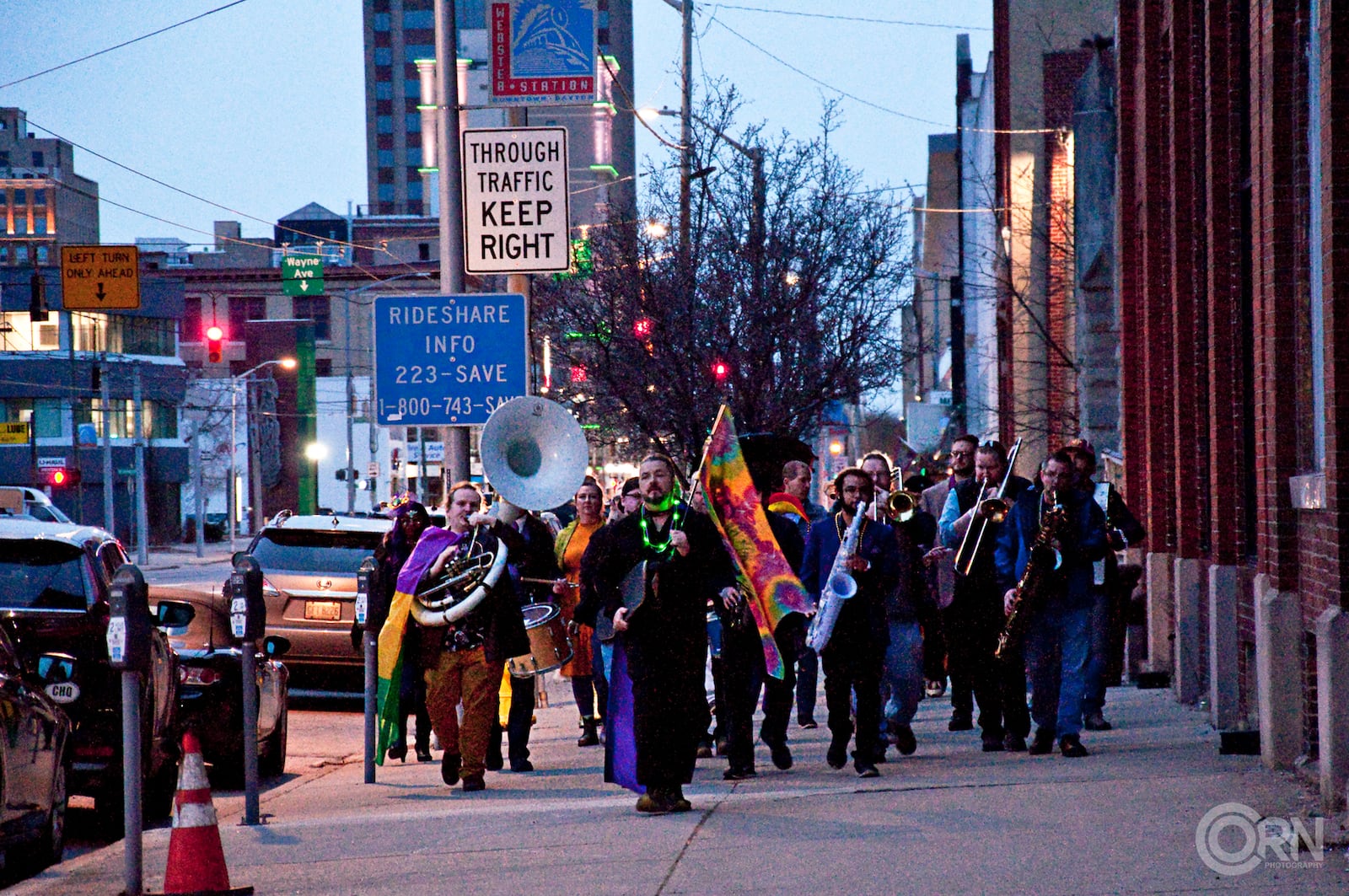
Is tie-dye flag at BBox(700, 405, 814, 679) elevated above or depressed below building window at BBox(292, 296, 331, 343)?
below

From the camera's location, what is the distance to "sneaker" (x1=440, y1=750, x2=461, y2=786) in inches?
436

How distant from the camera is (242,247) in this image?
112m

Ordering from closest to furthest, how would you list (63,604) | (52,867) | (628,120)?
(52,867), (63,604), (628,120)

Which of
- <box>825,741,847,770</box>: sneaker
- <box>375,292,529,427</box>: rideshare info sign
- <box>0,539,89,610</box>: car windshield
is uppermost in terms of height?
<box>375,292,529,427</box>: rideshare info sign

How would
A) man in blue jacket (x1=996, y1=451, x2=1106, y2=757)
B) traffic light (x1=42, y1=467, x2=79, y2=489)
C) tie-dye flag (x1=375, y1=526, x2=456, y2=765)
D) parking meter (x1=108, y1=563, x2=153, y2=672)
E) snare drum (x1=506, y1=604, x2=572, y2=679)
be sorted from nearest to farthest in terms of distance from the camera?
parking meter (x1=108, y1=563, x2=153, y2=672) < man in blue jacket (x1=996, y1=451, x2=1106, y2=757) < tie-dye flag (x1=375, y1=526, x2=456, y2=765) < snare drum (x1=506, y1=604, x2=572, y2=679) < traffic light (x1=42, y1=467, x2=79, y2=489)

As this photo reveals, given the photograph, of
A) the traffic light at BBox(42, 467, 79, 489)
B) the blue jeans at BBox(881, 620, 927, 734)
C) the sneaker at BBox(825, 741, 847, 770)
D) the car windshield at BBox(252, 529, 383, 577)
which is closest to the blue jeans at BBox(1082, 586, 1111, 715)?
the blue jeans at BBox(881, 620, 927, 734)

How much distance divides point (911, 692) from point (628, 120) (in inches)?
5057

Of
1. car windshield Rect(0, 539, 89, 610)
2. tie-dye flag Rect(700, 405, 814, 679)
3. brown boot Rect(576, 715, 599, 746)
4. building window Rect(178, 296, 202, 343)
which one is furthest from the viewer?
building window Rect(178, 296, 202, 343)

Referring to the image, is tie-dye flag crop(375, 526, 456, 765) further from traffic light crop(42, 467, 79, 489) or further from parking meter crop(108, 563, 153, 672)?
traffic light crop(42, 467, 79, 489)

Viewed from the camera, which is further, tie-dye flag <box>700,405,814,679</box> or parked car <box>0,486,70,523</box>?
parked car <box>0,486,70,523</box>

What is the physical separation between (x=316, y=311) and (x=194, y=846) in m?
101

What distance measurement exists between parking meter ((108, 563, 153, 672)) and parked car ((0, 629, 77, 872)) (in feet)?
3.61

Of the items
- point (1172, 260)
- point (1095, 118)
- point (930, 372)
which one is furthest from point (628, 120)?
point (1172, 260)

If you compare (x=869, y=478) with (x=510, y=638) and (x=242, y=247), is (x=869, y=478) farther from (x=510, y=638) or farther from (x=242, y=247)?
(x=242, y=247)
